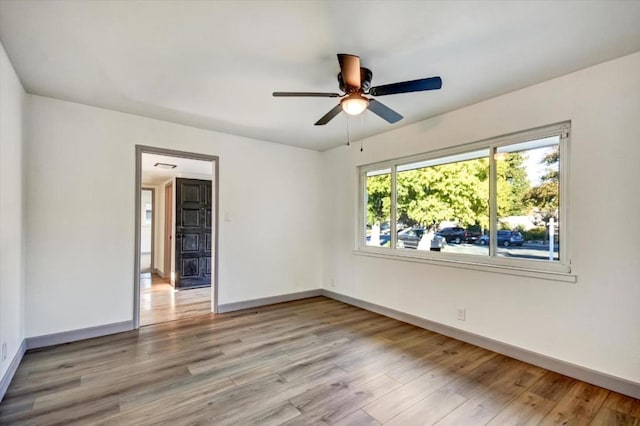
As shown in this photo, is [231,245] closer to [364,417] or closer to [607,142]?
[364,417]

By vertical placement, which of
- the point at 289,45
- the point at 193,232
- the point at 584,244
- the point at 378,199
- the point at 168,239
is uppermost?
the point at 289,45

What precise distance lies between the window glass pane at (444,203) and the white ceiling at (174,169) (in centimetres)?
322

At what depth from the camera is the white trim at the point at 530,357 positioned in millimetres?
2246

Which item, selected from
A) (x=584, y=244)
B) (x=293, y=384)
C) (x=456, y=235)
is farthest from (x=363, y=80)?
(x=293, y=384)

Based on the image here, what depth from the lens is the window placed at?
2713 millimetres

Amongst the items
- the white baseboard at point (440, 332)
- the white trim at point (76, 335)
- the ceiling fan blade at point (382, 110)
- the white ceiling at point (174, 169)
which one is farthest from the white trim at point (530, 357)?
the white ceiling at point (174, 169)

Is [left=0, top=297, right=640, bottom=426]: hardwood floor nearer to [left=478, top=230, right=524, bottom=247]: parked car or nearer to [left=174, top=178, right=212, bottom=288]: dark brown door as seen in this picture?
[left=478, top=230, right=524, bottom=247]: parked car

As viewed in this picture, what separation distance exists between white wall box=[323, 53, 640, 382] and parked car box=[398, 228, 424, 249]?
57cm

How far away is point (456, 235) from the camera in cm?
346

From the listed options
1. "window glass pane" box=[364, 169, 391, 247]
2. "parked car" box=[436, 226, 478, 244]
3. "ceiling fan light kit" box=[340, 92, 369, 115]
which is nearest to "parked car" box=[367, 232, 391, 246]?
"window glass pane" box=[364, 169, 391, 247]

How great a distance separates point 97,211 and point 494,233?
4262 mm

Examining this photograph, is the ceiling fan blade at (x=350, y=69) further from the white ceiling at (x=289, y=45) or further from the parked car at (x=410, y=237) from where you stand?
the parked car at (x=410, y=237)

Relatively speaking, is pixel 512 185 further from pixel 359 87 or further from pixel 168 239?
pixel 168 239

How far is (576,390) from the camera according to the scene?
2291mm
